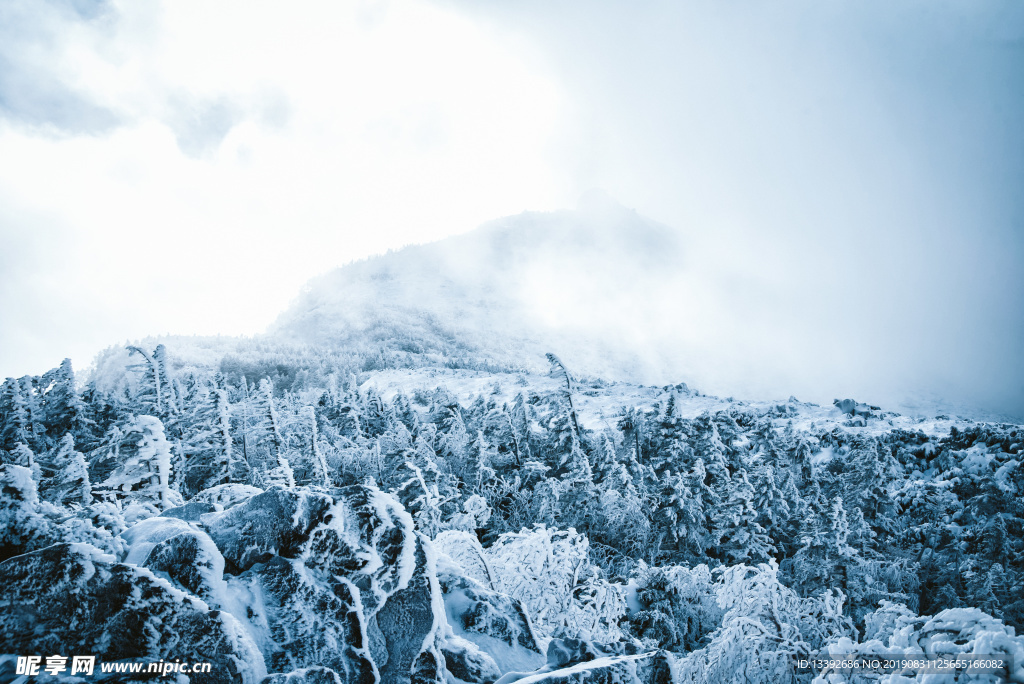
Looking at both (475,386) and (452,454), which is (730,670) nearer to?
(452,454)

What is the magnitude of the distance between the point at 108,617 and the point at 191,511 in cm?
280

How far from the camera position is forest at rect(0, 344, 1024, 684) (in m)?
5.58

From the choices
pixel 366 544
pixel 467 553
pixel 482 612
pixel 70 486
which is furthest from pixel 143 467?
pixel 482 612

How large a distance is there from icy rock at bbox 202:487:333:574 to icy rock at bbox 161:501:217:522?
1255 mm

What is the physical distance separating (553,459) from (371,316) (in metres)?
76.1

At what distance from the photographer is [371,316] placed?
93312 mm

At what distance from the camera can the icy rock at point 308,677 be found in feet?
16.1

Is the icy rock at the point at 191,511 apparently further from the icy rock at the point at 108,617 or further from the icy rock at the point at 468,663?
the icy rock at the point at 468,663

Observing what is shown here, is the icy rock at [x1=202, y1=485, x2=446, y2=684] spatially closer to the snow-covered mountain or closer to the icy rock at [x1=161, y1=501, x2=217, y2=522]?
the icy rock at [x1=161, y1=501, x2=217, y2=522]

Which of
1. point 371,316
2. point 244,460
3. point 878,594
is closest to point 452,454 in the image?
point 244,460

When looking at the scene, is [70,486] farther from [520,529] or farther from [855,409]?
[855,409]

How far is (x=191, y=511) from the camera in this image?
24.2 feet

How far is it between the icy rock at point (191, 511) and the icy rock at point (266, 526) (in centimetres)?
126

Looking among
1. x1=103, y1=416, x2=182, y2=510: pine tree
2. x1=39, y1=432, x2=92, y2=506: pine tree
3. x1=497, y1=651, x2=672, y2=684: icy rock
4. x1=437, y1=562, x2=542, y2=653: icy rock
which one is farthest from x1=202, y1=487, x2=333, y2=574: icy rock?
x1=39, y1=432, x2=92, y2=506: pine tree
